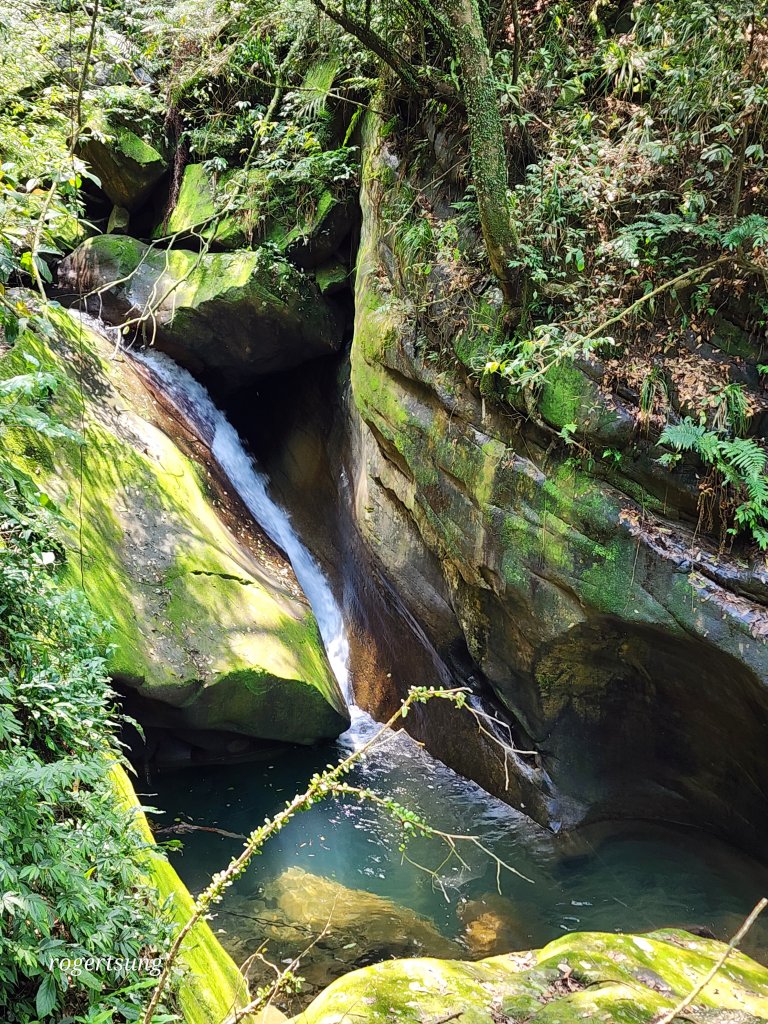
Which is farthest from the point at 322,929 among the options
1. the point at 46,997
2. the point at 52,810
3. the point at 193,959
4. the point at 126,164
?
the point at 126,164

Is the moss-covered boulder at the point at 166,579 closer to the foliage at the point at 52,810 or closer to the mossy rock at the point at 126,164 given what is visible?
the foliage at the point at 52,810

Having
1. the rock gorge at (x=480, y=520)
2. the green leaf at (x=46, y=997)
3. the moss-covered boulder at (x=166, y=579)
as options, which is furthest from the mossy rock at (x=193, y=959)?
the moss-covered boulder at (x=166, y=579)

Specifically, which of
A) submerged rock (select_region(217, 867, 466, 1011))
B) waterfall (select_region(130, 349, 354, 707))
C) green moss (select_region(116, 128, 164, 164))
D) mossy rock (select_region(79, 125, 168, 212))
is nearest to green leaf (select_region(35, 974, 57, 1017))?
submerged rock (select_region(217, 867, 466, 1011))

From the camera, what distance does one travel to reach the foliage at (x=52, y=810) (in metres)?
2.20

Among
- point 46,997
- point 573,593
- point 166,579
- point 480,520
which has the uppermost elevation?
point 480,520

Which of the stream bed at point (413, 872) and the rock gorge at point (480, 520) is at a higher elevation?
the rock gorge at point (480, 520)

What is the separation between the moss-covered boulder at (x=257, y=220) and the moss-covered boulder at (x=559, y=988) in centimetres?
890

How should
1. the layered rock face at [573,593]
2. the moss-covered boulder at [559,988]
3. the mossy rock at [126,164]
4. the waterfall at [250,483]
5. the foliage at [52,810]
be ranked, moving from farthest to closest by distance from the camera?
1. the mossy rock at [126,164]
2. the waterfall at [250,483]
3. the layered rock face at [573,593]
4. the moss-covered boulder at [559,988]
5. the foliage at [52,810]

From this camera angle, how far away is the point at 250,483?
1063 cm

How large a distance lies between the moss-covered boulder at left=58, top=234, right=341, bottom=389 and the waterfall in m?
0.37

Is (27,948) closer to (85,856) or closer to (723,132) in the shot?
(85,856)

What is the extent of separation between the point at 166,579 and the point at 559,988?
16.0 feet

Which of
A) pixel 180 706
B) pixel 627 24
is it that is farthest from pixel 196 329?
pixel 627 24

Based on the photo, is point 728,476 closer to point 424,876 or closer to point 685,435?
point 685,435
